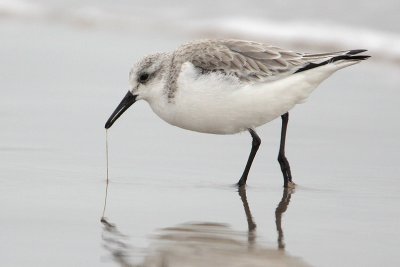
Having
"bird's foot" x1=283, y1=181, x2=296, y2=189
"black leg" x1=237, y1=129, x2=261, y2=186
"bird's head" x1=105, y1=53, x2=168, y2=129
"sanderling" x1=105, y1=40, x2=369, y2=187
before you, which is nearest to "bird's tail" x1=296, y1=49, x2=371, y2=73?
"sanderling" x1=105, y1=40, x2=369, y2=187

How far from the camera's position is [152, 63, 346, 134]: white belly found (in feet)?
22.2

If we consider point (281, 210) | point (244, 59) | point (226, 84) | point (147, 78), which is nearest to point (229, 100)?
point (226, 84)

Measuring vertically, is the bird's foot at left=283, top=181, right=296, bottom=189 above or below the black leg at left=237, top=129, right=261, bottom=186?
below

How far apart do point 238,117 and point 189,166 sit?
2.17 feet

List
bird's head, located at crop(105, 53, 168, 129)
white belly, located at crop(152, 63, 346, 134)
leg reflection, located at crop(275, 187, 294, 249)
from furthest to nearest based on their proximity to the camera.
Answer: bird's head, located at crop(105, 53, 168, 129)
white belly, located at crop(152, 63, 346, 134)
leg reflection, located at crop(275, 187, 294, 249)

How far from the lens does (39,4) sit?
15.1m

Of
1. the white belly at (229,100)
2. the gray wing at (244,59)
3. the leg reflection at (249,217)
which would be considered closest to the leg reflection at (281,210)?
the leg reflection at (249,217)

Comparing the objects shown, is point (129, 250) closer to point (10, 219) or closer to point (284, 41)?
point (10, 219)

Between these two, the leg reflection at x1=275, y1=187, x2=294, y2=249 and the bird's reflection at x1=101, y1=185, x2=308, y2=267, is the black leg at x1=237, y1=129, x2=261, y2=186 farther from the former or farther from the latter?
the bird's reflection at x1=101, y1=185, x2=308, y2=267

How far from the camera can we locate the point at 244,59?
7.08 meters

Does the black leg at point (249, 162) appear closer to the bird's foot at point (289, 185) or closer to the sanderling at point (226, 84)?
the sanderling at point (226, 84)

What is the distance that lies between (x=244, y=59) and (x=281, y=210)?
132 cm

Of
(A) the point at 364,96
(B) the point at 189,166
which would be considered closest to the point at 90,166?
(B) the point at 189,166

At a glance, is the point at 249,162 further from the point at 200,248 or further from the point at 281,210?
the point at 200,248
